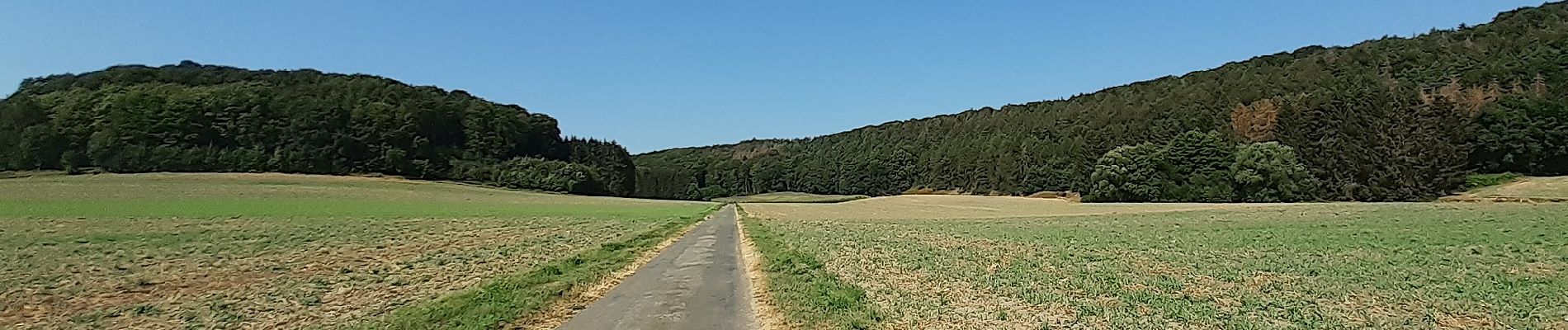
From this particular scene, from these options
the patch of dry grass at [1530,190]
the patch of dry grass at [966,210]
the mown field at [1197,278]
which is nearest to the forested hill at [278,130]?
the patch of dry grass at [966,210]

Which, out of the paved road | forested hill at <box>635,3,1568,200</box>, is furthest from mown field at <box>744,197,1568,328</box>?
forested hill at <box>635,3,1568,200</box>

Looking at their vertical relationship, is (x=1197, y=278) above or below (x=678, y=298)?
above

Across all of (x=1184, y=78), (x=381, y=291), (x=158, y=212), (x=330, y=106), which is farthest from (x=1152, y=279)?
(x=1184, y=78)

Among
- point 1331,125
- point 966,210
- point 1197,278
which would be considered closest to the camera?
point 1197,278

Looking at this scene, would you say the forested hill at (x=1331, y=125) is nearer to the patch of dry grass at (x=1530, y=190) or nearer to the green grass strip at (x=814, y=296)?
the patch of dry grass at (x=1530, y=190)

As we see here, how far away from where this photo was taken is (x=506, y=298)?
49.5 feet

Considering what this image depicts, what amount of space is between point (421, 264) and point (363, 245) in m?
7.50

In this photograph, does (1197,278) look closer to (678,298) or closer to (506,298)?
(678,298)

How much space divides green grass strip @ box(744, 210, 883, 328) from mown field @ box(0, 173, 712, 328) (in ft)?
13.4

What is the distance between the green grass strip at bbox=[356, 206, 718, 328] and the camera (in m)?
12.5

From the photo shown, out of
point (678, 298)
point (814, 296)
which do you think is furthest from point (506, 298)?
point (814, 296)

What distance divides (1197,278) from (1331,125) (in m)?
82.2

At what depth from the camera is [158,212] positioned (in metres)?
44.2

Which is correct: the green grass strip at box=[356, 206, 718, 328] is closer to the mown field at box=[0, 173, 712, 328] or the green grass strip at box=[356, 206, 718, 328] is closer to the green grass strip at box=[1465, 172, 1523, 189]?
the mown field at box=[0, 173, 712, 328]
